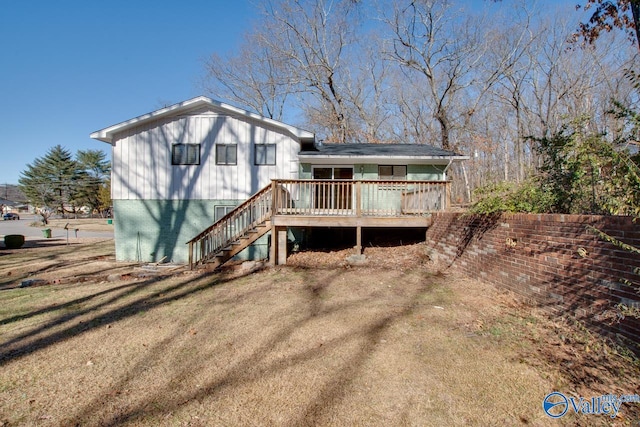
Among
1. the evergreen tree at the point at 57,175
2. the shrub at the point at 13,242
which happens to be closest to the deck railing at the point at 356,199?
the shrub at the point at 13,242

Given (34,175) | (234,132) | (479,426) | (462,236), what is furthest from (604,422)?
(34,175)

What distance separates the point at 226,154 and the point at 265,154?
1458mm

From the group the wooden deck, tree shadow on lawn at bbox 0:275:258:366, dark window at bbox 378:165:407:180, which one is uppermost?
dark window at bbox 378:165:407:180

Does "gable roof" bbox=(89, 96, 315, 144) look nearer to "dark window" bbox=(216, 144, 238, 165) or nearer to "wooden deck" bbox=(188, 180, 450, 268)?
"dark window" bbox=(216, 144, 238, 165)

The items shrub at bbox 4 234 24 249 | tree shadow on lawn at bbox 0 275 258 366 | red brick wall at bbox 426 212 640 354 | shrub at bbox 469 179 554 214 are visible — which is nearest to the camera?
red brick wall at bbox 426 212 640 354

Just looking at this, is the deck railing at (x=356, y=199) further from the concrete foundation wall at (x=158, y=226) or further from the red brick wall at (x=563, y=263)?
the concrete foundation wall at (x=158, y=226)

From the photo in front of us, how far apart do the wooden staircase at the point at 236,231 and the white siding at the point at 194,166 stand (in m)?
2.45

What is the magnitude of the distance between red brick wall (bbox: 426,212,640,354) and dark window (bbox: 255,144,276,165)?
7352mm

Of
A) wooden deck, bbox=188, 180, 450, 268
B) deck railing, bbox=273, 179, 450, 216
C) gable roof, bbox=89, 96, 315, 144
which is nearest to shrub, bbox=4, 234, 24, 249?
gable roof, bbox=89, 96, 315, 144

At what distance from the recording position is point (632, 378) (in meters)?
3.14

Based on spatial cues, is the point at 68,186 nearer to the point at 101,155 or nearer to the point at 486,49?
the point at 101,155

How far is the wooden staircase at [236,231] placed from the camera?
923cm

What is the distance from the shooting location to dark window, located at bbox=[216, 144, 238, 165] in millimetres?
11953

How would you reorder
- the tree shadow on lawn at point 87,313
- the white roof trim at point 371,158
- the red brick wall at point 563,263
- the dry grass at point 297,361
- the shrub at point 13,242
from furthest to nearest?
the shrub at point 13,242 < the white roof trim at point 371,158 < the tree shadow on lawn at point 87,313 < the red brick wall at point 563,263 < the dry grass at point 297,361
